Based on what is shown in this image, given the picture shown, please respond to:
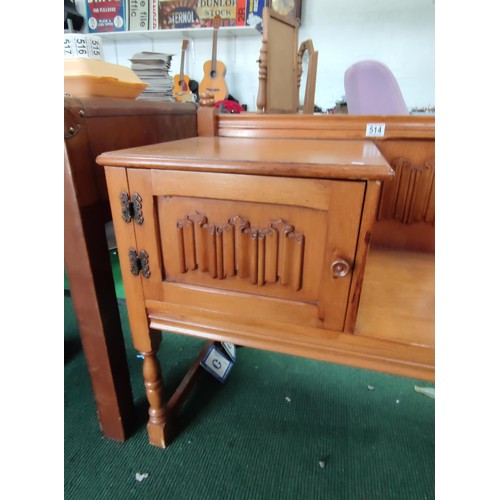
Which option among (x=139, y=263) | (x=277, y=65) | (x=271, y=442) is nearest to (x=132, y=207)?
(x=139, y=263)

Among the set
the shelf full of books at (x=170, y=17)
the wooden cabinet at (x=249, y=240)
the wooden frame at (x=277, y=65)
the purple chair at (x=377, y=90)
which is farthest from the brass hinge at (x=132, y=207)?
the shelf full of books at (x=170, y=17)

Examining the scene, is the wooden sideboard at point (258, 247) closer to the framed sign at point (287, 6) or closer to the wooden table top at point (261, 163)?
the wooden table top at point (261, 163)

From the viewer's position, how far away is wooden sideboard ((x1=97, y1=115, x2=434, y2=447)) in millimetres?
505

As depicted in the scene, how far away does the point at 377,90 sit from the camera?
1321mm

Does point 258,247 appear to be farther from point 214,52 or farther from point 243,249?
point 214,52

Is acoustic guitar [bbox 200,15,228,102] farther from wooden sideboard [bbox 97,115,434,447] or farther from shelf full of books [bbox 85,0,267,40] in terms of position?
wooden sideboard [bbox 97,115,434,447]

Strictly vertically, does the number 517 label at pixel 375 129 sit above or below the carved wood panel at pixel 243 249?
above

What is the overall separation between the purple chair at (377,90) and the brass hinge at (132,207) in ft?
3.65

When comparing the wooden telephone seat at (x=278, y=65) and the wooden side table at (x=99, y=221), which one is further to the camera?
the wooden telephone seat at (x=278, y=65)

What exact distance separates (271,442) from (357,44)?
2703mm

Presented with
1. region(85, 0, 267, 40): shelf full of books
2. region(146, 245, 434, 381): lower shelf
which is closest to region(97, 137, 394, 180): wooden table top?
region(146, 245, 434, 381): lower shelf

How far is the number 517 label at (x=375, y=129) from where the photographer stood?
85cm
